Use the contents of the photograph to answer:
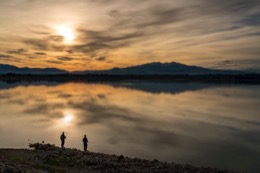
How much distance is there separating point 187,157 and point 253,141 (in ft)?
32.6

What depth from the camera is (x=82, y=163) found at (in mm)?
22906

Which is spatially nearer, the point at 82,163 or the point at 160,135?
the point at 82,163

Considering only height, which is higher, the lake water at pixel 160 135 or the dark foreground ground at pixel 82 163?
the dark foreground ground at pixel 82 163

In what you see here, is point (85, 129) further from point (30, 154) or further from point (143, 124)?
point (30, 154)

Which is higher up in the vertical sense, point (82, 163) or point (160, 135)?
point (82, 163)

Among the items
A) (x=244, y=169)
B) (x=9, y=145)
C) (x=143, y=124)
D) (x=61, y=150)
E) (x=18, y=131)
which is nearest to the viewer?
(x=244, y=169)

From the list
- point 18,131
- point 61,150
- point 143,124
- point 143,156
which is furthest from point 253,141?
point 18,131

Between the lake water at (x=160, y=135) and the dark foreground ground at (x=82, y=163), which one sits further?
the lake water at (x=160, y=135)

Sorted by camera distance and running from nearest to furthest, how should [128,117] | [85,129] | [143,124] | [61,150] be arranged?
1. [61,150]
2. [85,129]
3. [143,124]
4. [128,117]

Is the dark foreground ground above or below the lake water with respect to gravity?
above

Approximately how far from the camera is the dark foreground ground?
21562mm

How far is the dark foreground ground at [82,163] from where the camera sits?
21.6m

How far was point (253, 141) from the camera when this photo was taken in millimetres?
33344

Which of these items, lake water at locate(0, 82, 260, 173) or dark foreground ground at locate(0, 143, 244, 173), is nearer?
dark foreground ground at locate(0, 143, 244, 173)
